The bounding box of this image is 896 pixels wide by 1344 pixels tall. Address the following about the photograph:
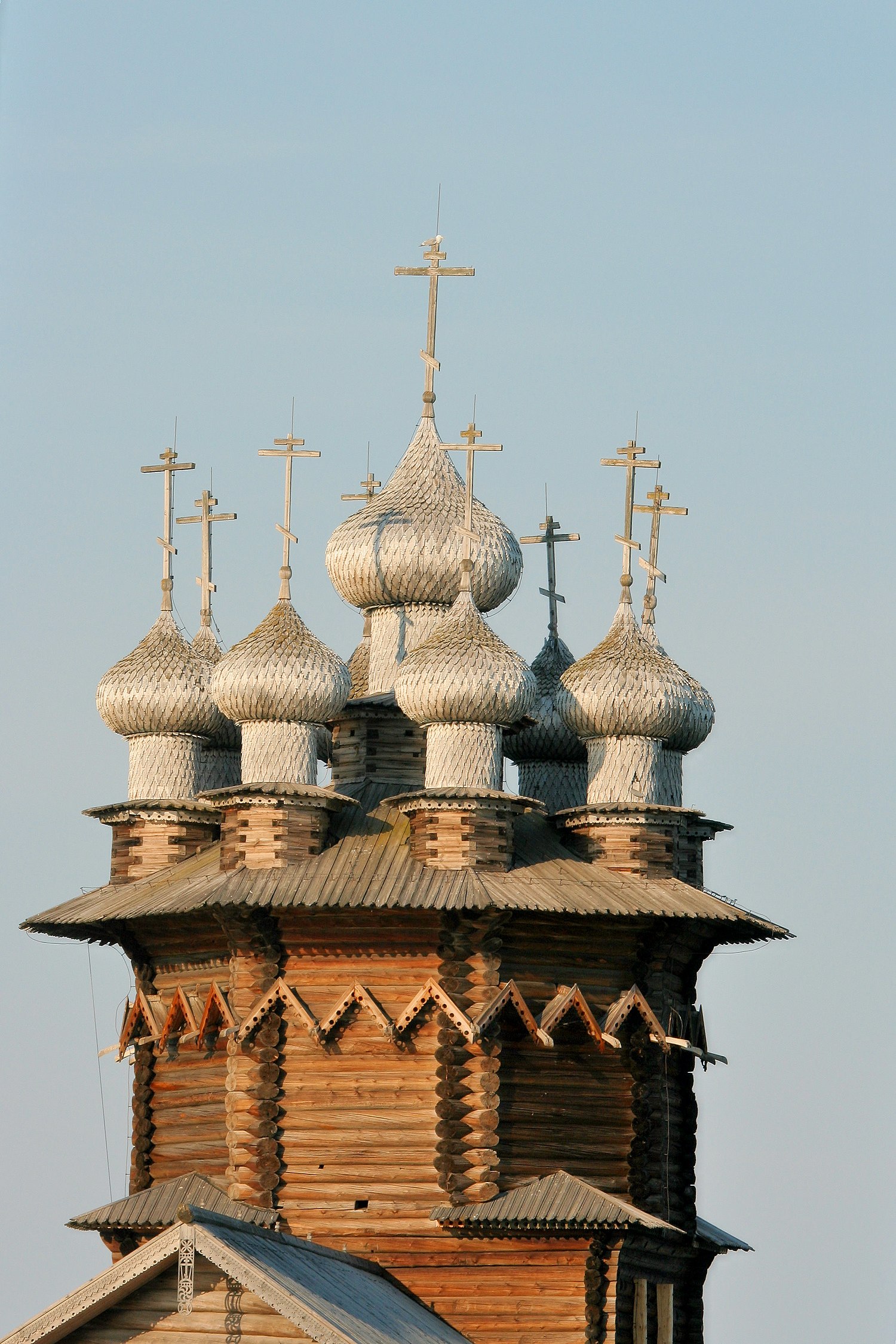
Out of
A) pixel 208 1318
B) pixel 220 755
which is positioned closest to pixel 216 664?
pixel 220 755

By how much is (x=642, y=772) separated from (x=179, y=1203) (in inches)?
251

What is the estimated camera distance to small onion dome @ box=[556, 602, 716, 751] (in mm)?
31375

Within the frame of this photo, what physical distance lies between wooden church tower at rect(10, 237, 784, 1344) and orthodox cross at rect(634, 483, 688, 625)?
1.71ft

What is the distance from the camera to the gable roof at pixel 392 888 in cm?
2941

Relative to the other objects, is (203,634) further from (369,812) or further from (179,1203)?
(179,1203)

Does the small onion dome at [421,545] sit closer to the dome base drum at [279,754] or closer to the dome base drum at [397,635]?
the dome base drum at [397,635]

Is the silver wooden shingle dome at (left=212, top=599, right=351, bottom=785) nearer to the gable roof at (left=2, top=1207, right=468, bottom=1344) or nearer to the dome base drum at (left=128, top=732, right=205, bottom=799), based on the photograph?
the dome base drum at (left=128, top=732, right=205, bottom=799)

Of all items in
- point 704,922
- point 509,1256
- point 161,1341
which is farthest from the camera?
point 704,922

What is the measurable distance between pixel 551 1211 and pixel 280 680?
19.3ft

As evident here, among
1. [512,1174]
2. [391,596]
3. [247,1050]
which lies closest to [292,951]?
[247,1050]

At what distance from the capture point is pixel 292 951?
29938 millimetres

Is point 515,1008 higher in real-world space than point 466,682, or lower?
lower

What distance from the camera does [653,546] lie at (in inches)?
1330

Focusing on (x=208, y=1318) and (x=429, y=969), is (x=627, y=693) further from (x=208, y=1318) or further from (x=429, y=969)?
(x=208, y=1318)
